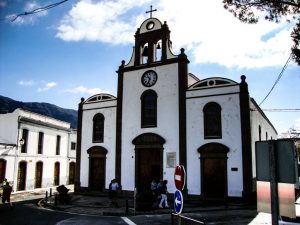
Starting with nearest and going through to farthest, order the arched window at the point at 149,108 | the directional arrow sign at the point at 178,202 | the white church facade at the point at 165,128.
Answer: the directional arrow sign at the point at 178,202 → the white church facade at the point at 165,128 → the arched window at the point at 149,108

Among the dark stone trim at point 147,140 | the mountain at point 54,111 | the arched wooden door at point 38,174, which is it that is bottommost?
the arched wooden door at point 38,174

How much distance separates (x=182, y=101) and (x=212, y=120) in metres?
2.58

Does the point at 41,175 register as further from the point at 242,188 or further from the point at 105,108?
the point at 242,188

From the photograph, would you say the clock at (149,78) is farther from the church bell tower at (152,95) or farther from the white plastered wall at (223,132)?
the white plastered wall at (223,132)

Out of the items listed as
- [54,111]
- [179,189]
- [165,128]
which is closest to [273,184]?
[179,189]

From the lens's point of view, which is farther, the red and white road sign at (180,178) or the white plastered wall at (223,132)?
the white plastered wall at (223,132)

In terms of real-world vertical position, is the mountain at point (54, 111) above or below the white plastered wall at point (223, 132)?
above

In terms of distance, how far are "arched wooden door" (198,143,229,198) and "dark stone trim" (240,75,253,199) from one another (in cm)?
122

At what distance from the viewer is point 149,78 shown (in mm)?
23469

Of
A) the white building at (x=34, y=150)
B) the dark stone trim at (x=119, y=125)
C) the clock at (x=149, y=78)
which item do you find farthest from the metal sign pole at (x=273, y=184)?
the white building at (x=34, y=150)

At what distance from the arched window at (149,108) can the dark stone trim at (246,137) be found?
260 inches

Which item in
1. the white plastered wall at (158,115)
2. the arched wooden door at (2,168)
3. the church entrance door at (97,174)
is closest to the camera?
the white plastered wall at (158,115)

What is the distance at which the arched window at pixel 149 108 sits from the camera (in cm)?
2292

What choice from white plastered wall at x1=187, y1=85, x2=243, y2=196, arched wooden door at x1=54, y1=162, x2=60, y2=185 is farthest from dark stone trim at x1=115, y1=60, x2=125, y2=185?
arched wooden door at x1=54, y1=162, x2=60, y2=185
